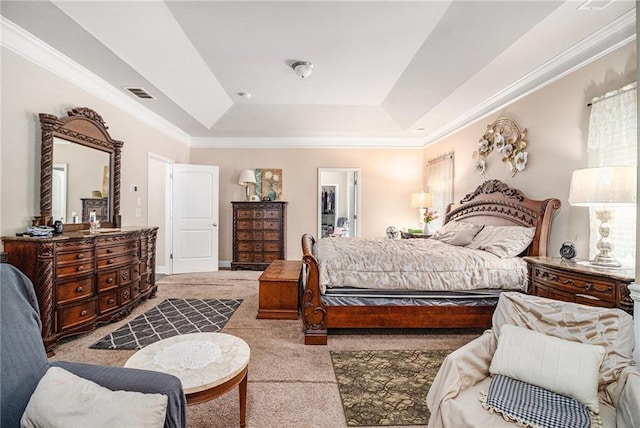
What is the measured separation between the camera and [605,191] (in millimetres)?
2039

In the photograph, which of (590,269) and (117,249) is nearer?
(590,269)

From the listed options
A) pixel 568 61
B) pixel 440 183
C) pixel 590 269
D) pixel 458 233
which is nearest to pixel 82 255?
pixel 458 233

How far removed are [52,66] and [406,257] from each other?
3.94 m

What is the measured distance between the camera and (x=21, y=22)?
2.41 meters

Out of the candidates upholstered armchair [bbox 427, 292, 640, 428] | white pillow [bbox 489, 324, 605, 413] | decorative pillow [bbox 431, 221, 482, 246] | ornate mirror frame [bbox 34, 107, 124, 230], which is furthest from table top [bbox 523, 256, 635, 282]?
ornate mirror frame [bbox 34, 107, 124, 230]

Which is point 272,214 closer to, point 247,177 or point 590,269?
point 247,177

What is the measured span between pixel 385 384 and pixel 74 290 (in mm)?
2868

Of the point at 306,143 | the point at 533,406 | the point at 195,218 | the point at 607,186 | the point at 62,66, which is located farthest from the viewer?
the point at 306,143

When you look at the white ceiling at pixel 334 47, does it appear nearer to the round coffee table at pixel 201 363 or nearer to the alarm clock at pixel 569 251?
the alarm clock at pixel 569 251

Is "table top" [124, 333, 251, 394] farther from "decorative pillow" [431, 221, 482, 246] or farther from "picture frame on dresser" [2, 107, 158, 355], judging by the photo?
"decorative pillow" [431, 221, 482, 246]

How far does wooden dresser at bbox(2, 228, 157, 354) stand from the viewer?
2461mm

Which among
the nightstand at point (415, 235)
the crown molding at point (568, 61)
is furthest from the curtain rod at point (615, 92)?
the nightstand at point (415, 235)

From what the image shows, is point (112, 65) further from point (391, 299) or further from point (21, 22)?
point (391, 299)

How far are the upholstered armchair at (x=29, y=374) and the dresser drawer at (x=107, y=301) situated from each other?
2.20 m
